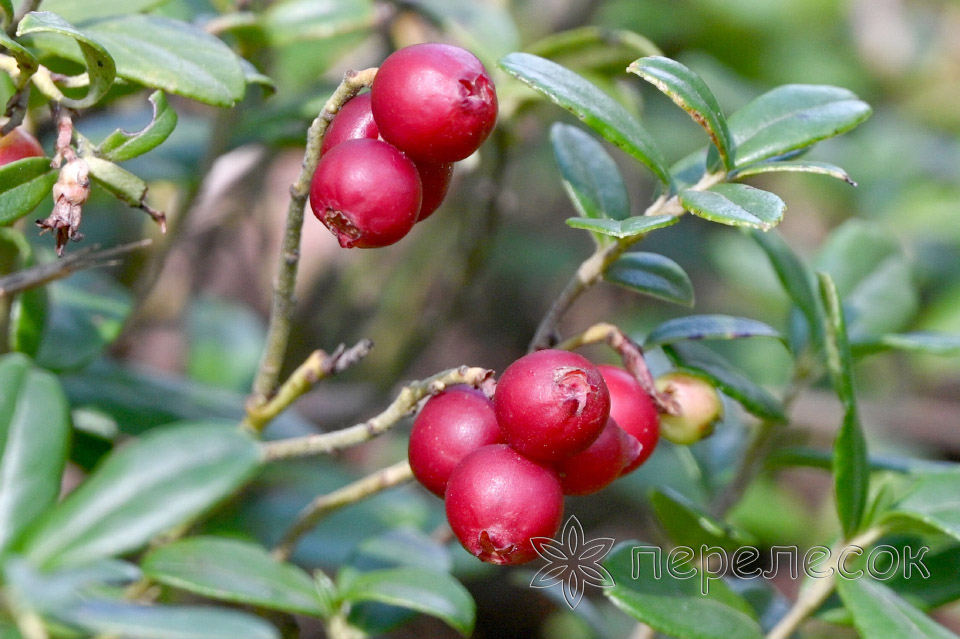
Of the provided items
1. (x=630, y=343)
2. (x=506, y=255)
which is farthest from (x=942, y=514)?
(x=506, y=255)

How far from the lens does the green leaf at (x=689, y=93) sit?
83 cm

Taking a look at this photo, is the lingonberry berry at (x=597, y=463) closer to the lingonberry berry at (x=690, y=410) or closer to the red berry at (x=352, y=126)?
the lingonberry berry at (x=690, y=410)

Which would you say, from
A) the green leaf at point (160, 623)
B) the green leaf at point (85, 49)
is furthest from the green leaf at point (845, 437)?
the green leaf at point (85, 49)

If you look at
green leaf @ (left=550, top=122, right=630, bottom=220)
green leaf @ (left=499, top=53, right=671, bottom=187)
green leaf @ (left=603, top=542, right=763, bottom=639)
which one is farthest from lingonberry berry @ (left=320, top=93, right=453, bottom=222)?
green leaf @ (left=603, top=542, right=763, bottom=639)

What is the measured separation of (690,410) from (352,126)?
0.47 meters

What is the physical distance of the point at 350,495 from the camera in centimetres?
104

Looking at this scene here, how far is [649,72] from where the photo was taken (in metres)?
0.82

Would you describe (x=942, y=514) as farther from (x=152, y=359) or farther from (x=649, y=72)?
(x=152, y=359)

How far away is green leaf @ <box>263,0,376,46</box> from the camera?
1417 millimetres

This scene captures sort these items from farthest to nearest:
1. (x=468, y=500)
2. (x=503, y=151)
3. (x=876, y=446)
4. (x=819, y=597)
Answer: (x=876, y=446) → (x=503, y=151) → (x=819, y=597) → (x=468, y=500)

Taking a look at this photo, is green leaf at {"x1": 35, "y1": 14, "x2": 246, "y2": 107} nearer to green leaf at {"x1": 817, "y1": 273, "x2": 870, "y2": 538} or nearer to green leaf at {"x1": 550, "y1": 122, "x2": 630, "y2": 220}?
green leaf at {"x1": 550, "y1": 122, "x2": 630, "y2": 220}

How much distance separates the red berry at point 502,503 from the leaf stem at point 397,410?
0.24 ft

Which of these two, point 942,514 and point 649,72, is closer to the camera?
point 649,72

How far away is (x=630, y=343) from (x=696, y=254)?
2306 mm
